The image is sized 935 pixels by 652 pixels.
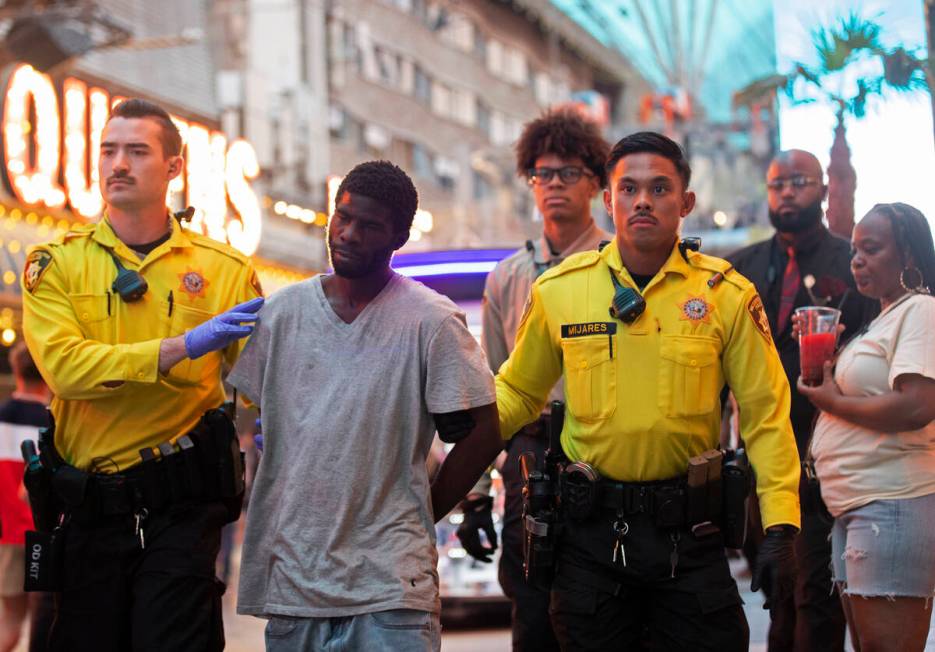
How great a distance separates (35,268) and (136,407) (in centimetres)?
61

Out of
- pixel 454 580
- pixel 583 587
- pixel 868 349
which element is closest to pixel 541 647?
pixel 583 587

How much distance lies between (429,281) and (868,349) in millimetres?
4215

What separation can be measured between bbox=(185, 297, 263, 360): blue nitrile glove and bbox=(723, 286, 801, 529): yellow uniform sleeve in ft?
5.04

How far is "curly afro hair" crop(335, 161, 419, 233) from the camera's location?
4.49m

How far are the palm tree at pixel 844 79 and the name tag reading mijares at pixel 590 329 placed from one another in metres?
2.68

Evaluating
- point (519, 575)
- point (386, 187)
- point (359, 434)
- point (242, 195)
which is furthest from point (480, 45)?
point (359, 434)

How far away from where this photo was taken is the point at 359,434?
438 centimetres

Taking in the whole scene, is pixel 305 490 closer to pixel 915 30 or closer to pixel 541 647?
pixel 541 647

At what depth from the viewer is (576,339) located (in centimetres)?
489

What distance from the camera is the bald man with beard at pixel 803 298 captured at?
6.20m

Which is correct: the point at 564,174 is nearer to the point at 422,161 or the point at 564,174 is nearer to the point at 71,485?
the point at 71,485

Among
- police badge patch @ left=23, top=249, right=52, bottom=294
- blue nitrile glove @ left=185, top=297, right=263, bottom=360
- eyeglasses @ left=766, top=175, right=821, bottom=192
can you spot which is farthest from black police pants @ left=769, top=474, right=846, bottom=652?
police badge patch @ left=23, top=249, right=52, bottom=294

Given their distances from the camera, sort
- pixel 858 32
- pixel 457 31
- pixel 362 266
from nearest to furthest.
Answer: pixel 362 266
pixel 858 32
pixel 457 31

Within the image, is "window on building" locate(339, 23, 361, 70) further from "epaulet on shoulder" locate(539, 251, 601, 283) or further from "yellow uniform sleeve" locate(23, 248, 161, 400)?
"epaulet on shoulder" locate(539, 251, 601, 283)
